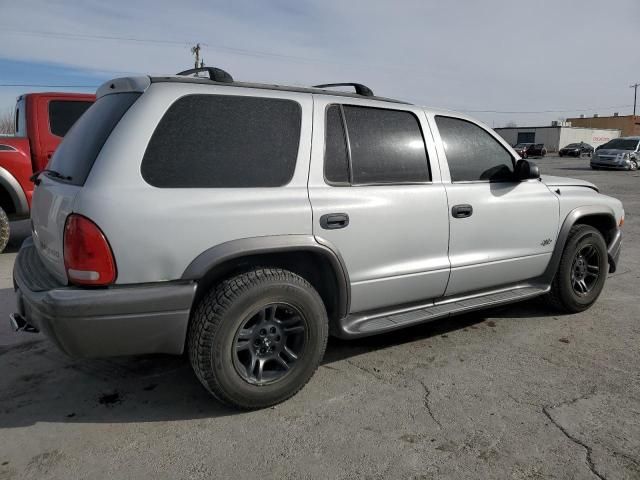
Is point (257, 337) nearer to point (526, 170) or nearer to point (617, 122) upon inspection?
point (526, 170)

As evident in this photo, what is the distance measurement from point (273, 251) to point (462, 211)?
146 centimetres

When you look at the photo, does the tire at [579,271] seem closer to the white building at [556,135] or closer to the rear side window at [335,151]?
the rear side window at [335,151]

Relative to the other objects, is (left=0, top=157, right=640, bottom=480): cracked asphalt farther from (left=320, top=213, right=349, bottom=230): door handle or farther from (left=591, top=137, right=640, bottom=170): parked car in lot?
(left=591, top=137, right=640, bottom=170): parked car in lot

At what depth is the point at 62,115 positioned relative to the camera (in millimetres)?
6449

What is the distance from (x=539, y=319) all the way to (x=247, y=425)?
2.79m

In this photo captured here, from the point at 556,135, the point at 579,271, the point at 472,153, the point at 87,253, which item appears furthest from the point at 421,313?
the point at 556,135

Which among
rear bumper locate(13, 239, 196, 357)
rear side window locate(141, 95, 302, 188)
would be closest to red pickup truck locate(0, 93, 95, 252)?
rear bumper locate(13, 239, 196, 357)

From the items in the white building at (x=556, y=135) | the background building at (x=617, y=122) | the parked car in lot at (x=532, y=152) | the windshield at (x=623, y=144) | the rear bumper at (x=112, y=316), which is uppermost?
the background building at (x=617, y=122)

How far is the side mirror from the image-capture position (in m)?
3.85

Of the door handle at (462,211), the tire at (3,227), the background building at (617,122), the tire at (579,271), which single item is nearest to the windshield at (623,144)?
the tire at (579,271)

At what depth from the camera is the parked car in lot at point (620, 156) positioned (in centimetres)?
2475

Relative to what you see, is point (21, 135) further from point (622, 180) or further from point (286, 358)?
point (622, 180)

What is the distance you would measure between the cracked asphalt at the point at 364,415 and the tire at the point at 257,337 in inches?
6.7

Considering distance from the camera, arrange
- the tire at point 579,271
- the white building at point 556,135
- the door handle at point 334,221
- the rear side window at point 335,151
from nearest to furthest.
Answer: the door handle at point 334,221
the rear side window at point 335,151
the tire at point 579,271
the white building at point 556,135
